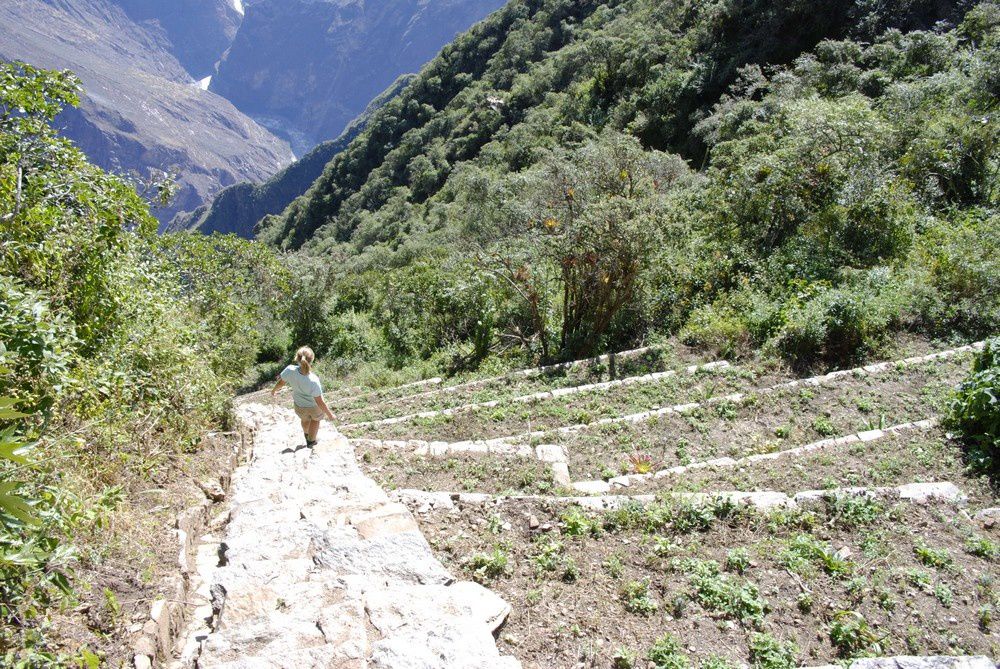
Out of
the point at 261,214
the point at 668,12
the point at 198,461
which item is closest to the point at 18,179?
the point at 198,461

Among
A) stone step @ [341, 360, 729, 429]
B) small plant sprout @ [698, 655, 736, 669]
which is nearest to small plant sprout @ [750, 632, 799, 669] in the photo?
small plant sprout @ [698, 655, 736, 669]

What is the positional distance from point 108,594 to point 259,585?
2.83ft

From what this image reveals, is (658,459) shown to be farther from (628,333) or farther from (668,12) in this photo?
(668,12)

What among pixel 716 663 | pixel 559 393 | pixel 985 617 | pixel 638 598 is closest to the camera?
pixel 716 663

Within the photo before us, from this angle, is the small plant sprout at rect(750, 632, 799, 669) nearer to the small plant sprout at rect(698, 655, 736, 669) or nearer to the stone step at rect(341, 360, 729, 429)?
the small plant sprout at rect(698, 655, 736, 669)

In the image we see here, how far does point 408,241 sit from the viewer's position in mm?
29750

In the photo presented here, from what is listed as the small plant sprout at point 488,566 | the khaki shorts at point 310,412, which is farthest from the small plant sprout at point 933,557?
the khaki shorts at point 310,412

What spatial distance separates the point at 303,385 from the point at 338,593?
3.44 meters

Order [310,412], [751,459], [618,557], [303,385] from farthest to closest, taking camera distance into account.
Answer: [310,412] < [303,385] < [751,459] < [618,557]

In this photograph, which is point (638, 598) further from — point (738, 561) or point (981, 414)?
point (981, 414)

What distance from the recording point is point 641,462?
6.15 metres

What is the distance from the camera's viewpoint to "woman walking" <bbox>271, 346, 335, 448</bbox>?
654 centimetres

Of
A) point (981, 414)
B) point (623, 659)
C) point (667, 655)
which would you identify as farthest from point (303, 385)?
point (981, 414)

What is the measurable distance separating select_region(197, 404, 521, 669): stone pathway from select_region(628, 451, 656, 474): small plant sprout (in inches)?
106
